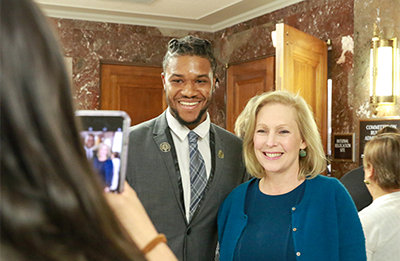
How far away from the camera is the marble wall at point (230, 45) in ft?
13.5

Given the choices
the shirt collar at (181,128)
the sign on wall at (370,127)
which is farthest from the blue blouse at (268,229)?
the sign on wall at (370,127)

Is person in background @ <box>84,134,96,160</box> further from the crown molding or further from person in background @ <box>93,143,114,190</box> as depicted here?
the crown molding

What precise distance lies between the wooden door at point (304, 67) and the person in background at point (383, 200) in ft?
3.14

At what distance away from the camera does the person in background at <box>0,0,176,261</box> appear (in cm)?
36

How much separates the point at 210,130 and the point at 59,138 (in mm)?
1577

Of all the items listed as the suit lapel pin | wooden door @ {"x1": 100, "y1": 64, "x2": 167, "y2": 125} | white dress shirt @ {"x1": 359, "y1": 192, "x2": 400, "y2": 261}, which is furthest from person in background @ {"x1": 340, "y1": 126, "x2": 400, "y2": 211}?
wooden door @ {"x1": 100, "y1": 64, "x2": 167, "y2": 125}

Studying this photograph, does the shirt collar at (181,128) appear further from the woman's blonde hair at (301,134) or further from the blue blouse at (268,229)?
the blue blouse at (268,229)

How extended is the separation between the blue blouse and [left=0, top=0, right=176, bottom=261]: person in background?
1335 millimetres

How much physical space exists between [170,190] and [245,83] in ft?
12.4

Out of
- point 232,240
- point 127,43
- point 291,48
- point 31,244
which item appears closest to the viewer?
point 31,244

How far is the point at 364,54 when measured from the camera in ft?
12.9

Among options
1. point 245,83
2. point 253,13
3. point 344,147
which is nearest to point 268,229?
point 344,147

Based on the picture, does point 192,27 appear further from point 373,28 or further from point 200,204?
point 200,204

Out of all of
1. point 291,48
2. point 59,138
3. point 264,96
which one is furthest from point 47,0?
point 59,138
